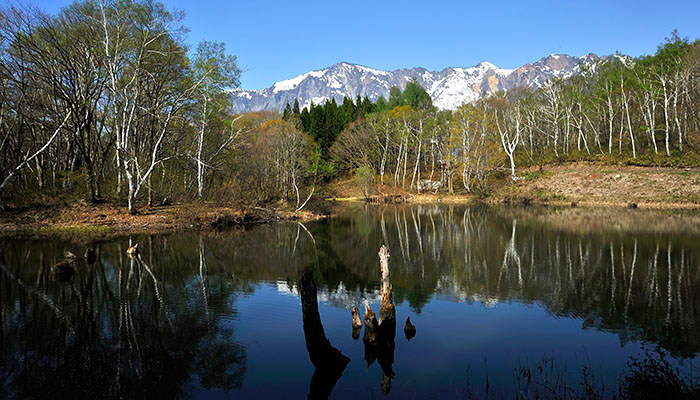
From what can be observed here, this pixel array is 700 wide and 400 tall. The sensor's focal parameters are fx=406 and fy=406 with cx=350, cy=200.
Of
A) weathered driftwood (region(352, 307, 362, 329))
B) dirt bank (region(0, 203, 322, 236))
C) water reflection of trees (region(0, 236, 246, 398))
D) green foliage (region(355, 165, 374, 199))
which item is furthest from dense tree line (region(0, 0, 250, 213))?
green foliage (region(355, 165, 374, 199))

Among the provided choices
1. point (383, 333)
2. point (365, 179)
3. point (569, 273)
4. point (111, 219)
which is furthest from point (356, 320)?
point (365, 179)

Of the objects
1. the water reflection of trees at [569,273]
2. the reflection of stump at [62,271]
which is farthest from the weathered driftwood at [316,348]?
the reflection of stump at [62,271]

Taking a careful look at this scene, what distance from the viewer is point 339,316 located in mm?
10516

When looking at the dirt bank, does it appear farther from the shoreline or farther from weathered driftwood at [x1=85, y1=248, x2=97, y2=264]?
weathered driftwood at [x1=85, y1=248, x2=97, y2=264]

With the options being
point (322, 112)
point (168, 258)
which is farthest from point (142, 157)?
point (322, 112)

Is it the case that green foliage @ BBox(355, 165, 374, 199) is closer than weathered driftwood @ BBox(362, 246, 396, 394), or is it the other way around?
weathered driftwood @ BBox(362, 246, 396, 394)

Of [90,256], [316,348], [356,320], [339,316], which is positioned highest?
[90,256]

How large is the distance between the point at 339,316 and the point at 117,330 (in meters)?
5.11

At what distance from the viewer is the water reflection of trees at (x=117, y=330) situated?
6.73 metres

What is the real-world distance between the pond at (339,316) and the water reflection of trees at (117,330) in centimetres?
4

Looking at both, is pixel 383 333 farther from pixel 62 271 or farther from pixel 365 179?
pixel 365 179

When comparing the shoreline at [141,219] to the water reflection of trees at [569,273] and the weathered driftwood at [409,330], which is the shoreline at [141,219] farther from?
the weathered driftwood at [409,330]

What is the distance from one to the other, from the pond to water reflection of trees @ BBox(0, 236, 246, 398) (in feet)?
0.13

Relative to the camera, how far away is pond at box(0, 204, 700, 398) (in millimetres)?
6875
